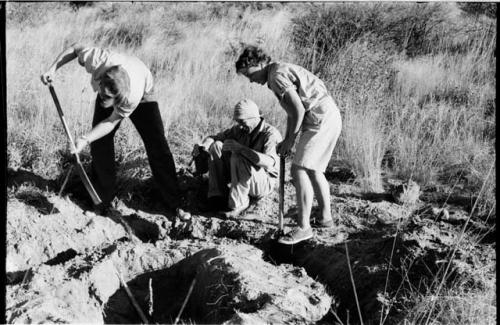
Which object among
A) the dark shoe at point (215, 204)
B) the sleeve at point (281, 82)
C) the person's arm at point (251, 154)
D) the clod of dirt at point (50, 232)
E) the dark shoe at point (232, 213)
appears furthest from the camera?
the dark shoe at point (215, 204)

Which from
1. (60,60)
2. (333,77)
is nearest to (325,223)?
(60,60)

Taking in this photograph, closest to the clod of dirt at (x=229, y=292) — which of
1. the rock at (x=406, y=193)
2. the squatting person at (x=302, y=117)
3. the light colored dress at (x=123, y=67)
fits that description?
the squatting person at (x=302, y=117)

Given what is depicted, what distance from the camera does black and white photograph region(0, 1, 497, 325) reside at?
3.78 metres

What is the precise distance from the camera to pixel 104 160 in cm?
496

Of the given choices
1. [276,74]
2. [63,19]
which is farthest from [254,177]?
[63,19]

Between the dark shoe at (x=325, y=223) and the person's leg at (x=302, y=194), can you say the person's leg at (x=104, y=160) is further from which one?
the dark shoe at (x=325, y=223)

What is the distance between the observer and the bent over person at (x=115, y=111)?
4.35 m

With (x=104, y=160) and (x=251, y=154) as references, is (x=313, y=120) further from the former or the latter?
(x=104, y=160)

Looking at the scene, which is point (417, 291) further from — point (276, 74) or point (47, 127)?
point (47, 127)

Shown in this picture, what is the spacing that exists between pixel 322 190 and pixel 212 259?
3.49ft

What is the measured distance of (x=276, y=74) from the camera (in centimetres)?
416

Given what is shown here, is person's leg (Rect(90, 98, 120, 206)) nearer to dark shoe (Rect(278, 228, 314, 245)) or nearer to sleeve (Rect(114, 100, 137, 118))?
sleeve (Rect(114, 100, 137, 118))

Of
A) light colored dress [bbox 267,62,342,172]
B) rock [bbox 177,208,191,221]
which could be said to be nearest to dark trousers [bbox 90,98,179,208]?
rock [bbox 177,208,191,221]

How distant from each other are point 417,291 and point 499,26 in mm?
1895
